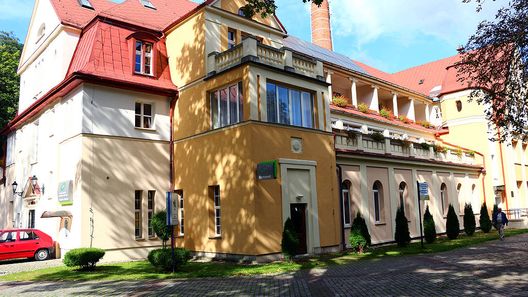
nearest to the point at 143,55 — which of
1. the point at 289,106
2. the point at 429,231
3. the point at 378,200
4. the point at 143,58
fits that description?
the point at 143,58

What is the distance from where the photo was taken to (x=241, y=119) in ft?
60.3

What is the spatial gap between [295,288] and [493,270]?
619 centimetres

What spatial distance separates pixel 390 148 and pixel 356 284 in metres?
15.0

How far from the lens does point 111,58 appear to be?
20875 mm

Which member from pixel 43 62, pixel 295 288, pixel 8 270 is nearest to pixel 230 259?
pixel 295 288

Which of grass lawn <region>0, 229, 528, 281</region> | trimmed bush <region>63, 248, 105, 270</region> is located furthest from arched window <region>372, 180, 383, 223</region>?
trimmed bush <region>63, 248, 105, 270</region>

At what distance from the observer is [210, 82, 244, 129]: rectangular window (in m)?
18.6

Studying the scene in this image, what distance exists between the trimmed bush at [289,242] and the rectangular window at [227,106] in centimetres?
487

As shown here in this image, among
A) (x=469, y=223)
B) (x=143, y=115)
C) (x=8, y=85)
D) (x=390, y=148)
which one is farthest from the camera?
(x=8, y=85)

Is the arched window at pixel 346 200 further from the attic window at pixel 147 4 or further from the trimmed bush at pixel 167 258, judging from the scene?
the attic window at pixel 147 4

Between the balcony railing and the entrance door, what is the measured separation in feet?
14.8

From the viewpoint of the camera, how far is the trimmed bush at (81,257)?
15680mm

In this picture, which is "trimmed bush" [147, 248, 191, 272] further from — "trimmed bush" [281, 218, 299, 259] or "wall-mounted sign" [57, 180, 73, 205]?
"wall-mounted sign" [57, 180, 73, 205]

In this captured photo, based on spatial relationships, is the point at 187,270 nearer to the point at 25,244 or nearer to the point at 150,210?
the point at 150,210
